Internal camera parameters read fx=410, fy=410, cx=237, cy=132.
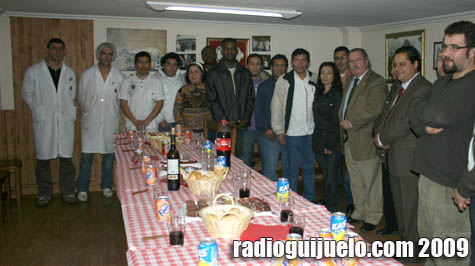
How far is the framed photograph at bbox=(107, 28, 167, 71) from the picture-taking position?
6113 millimetres

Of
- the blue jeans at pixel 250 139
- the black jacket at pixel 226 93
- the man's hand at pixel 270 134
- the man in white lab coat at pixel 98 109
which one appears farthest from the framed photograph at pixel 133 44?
the man's hand at pixel 270 134

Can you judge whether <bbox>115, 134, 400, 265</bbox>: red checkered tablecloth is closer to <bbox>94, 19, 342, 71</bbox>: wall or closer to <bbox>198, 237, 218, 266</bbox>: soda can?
<bbox>198, 237, 218, 266</bbox>: soda can

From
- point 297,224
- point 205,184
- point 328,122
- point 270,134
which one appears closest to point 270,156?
point 270,134

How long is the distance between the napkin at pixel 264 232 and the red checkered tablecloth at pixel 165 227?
86 millimetres

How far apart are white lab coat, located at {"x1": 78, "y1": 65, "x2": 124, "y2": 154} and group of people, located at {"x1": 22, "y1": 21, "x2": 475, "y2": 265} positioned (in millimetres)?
13

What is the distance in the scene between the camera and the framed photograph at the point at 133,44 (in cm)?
611

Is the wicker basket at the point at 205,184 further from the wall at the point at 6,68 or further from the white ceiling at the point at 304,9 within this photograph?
the wall at the point at 6,68

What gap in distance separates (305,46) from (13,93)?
4630 millimetres

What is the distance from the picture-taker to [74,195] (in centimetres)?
539

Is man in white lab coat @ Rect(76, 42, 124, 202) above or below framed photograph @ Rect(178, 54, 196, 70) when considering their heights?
below

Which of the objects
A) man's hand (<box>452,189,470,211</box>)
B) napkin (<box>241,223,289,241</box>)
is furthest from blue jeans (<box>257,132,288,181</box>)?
napkin (<box>241,223,289,241</box>)

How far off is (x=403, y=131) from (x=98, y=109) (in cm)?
380

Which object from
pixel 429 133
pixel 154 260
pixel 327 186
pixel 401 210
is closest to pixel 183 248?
pixel 154 260

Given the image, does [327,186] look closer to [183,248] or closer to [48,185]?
[183,248]
